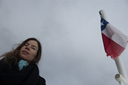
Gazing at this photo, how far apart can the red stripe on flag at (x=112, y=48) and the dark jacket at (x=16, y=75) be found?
3.24 meters

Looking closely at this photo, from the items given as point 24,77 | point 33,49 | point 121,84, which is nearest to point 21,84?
point 24,77

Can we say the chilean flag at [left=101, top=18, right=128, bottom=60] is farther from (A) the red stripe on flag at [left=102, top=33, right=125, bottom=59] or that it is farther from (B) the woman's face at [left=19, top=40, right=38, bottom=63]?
(B) the woman's face at [left=19, top=40, right=38, bottom=63]

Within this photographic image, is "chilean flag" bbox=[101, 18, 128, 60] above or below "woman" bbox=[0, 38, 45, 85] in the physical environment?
below

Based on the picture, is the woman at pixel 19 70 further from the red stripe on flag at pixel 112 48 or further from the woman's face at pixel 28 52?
the red stripe on flag at pixel 112 48

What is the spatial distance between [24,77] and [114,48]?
3681 millimetres

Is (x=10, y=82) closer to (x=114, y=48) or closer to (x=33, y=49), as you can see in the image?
(x=33, y=49)

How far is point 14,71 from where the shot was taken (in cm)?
182

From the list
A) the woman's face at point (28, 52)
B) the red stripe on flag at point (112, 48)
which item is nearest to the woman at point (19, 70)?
the woman's face at point (28, 52)

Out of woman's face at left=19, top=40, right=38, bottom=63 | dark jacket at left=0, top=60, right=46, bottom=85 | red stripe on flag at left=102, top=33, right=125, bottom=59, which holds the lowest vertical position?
red stripe on flag at left=102, top=33, right=125, bottom=59

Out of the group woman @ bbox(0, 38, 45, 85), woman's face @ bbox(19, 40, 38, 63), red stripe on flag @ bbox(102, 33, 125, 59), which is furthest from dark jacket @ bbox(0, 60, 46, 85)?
red stripe on flag @ bbox(102, 33, 125, 59)

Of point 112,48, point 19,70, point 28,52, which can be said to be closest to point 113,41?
point 112,48

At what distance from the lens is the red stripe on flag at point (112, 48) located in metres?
4.14

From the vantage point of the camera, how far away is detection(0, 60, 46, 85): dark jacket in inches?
66.7

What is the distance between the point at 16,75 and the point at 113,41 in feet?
12.6
